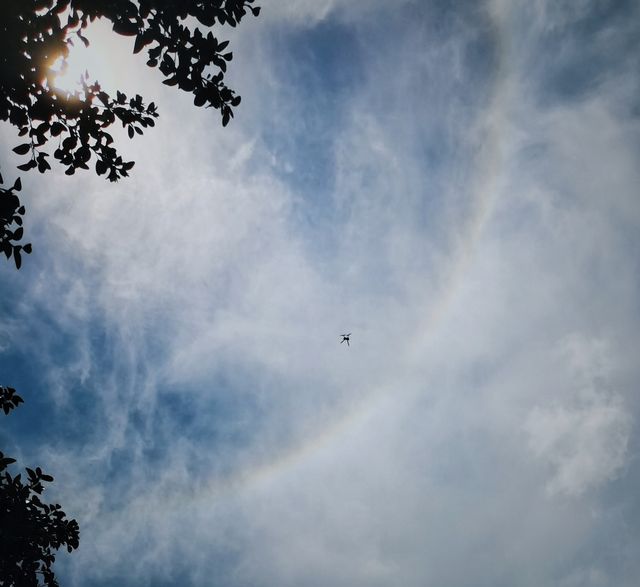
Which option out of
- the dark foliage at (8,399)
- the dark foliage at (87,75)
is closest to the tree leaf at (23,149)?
the dark foliage at (87,75)

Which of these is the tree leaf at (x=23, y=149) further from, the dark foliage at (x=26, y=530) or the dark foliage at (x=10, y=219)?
the dark foliage at (x=26, y=530)

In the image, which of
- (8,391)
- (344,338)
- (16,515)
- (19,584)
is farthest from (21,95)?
(344,338)

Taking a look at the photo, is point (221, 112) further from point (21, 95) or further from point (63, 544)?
point (63, 544)

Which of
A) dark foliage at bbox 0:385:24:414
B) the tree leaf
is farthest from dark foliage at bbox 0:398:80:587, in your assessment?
the tree leaf

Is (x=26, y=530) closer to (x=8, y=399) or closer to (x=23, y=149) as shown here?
(x=8, y=399)

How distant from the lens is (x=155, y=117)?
26.2 feet

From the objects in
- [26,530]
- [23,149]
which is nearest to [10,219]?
[23,149]

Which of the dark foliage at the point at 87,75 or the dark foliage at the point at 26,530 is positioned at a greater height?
the dark foliage at the point at 87,75

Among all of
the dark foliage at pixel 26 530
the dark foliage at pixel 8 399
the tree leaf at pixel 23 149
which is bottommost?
the dark foliage at pixel 26 530

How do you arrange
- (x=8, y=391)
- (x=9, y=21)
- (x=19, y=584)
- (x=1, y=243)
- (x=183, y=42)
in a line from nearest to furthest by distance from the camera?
(x=9, y=21) < (x=1, y=243) < (x=183, y=42) < (x=8, y=391) < (x=19, y=584)

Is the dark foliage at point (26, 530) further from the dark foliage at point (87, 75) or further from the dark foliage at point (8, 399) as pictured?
the dark foliage at point (87, 75)

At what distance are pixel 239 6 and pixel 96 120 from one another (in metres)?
3.24

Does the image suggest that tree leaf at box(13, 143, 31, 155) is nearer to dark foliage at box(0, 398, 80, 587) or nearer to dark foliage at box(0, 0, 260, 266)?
dark foliage at box(0, 0, 260, 266)

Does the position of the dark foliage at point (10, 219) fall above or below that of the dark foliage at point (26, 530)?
above
